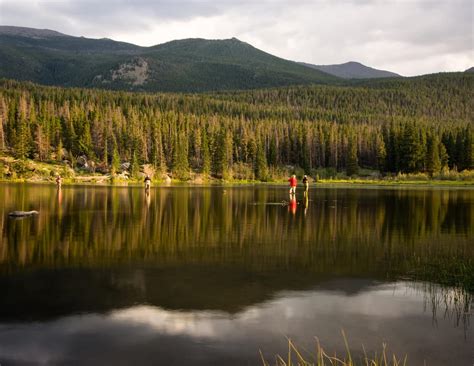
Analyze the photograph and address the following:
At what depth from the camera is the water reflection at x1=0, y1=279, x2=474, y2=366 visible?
8320 mm

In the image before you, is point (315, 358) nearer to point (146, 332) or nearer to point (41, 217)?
point (146, 332)

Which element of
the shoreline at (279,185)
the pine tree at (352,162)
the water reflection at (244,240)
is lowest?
the shoreline at (279,185)

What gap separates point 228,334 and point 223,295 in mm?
2634

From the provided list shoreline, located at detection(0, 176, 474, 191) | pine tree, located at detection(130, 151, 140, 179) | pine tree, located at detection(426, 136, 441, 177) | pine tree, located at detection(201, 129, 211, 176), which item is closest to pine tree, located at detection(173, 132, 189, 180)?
shoreline, located at detection(0, 176, 474, 191)

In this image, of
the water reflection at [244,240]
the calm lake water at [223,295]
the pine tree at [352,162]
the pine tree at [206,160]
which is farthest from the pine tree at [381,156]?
the calm lake water at [223,295]

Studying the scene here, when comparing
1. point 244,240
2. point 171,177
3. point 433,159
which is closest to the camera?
point 244,240

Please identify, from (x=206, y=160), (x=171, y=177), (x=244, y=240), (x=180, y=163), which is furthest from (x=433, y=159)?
(x=244, y=240)

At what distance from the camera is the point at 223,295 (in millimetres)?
11898

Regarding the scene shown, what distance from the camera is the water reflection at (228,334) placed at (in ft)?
27.3

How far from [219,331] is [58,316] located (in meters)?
3.52

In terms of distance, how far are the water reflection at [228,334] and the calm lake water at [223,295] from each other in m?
0.04

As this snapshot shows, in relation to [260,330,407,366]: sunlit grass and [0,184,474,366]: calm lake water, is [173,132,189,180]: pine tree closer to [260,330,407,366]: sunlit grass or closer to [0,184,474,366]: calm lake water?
[0,184,474,366]: calm lake water

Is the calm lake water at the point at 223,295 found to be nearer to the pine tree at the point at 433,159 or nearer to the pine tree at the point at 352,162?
the pine tree at the point at 433,159

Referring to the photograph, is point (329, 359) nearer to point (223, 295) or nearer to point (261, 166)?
point (223, 295)
